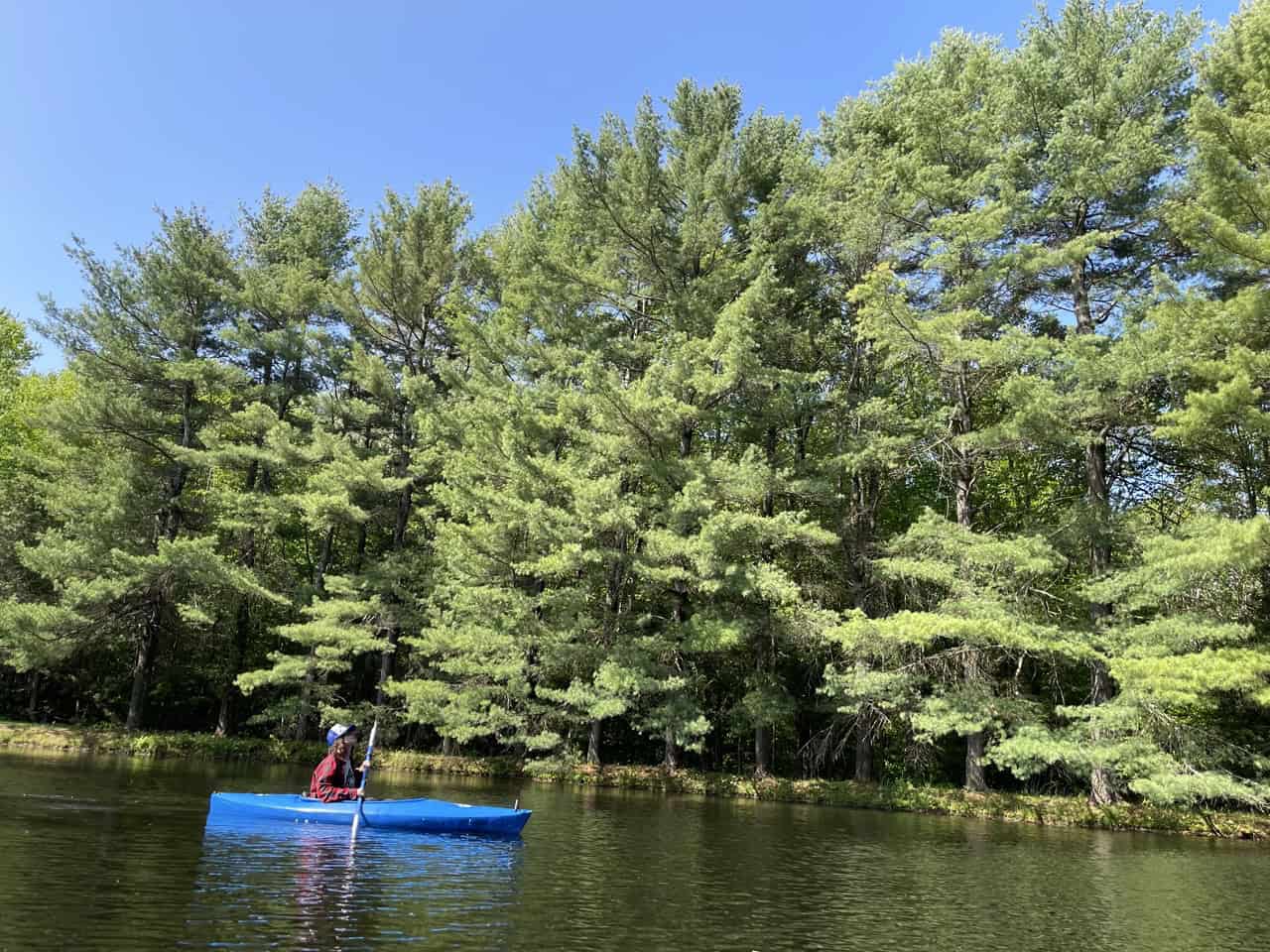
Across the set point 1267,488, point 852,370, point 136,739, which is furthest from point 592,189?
point 136,739

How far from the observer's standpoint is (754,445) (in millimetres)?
22672

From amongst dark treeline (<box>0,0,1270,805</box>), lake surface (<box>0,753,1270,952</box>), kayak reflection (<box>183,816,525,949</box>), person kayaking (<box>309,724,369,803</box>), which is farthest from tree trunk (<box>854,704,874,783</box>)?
person kayaking (<box>309,724,369,803</box>)

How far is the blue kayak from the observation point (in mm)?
12445

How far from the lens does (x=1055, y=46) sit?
21016 millimetres

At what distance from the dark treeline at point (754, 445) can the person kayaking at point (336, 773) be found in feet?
24.8

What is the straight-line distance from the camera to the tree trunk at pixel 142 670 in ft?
92.0

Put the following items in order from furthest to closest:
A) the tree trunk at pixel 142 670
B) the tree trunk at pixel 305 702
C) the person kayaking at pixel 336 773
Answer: the tree trunk at pixel 142 670 < the tree trunk at pixel 305 702 < the person kayaking at pixel 336 773

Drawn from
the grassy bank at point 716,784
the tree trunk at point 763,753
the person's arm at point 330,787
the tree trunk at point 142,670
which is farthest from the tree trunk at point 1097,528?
the tree trunk at point 142,670

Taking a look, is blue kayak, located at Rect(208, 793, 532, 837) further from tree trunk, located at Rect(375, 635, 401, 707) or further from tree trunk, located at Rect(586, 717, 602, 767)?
tree trunk, located at Rect(375, 635, 401, 707)

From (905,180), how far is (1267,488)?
11.4 metres

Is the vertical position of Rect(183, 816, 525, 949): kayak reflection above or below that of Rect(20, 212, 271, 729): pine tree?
below

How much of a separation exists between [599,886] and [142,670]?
25.4m

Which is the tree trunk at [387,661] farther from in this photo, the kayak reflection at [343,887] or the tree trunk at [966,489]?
the tree trunk at [966,489]

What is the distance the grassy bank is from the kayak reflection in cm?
1116
